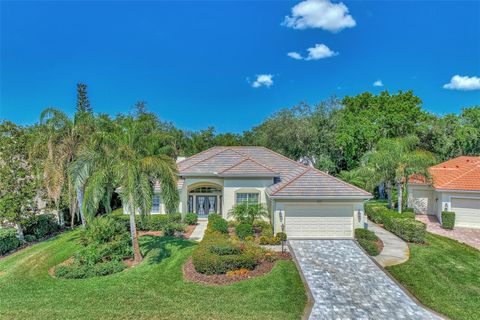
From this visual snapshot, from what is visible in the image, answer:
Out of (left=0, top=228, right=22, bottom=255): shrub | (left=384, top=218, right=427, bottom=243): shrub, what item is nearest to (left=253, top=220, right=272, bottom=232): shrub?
(left=384, top=218, right=427, bottom=243): shrub

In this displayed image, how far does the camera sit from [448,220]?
20.1m

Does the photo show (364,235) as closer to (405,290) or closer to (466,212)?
(405,290)

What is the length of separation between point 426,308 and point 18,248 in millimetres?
21943

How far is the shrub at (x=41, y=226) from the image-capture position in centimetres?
1948

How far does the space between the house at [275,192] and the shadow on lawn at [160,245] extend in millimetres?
5079

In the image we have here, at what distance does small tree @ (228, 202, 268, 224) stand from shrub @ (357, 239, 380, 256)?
6.66 m

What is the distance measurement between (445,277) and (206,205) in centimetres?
1653

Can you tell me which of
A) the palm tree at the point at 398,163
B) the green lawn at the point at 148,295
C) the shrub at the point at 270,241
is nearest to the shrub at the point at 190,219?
the shrub at the point at 270,241

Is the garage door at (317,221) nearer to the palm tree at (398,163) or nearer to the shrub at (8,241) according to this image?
the palm tree at (398,163)

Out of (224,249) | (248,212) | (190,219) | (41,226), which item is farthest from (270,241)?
(41,226)

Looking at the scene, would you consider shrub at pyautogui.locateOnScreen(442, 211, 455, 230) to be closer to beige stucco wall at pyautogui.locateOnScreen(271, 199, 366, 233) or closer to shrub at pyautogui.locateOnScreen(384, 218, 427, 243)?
shrub at pyautogui.locateOnScreen(384, 218, 427, 243)

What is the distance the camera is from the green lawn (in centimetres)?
921

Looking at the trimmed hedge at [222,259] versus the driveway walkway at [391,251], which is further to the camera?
the driveway walkway at [391,251]

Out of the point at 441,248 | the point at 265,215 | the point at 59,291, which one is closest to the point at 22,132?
the point at 59,291
